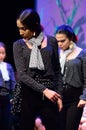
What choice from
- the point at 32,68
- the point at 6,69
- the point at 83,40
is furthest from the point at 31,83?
the point at 83,40

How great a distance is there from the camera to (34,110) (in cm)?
286

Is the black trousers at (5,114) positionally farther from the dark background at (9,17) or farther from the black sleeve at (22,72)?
the dark background at (9,17)

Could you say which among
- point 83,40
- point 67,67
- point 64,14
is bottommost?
point 67,67

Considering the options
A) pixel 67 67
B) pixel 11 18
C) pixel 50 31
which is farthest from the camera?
pixel 11 18

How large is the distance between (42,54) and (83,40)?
3111mm

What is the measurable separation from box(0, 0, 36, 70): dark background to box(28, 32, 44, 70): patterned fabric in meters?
3.94

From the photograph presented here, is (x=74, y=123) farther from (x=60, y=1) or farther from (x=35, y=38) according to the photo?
(x=60, y=1)

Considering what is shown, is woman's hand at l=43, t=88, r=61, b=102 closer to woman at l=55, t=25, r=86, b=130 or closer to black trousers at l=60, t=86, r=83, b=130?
woman at l=55, t=25, r=86, b=130

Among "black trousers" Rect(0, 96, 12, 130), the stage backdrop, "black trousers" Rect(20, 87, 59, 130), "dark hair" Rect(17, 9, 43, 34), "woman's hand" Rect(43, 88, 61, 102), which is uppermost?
the stage backdrop

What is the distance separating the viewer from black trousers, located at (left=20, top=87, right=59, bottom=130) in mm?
2850

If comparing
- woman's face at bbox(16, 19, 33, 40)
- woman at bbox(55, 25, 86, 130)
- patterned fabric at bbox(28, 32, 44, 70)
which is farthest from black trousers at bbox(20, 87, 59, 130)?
woman at bbox(55, 25, 86, 130)

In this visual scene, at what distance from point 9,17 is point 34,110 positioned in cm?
414

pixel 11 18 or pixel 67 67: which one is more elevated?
pixel 11 18

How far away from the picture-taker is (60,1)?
6.30 meters
